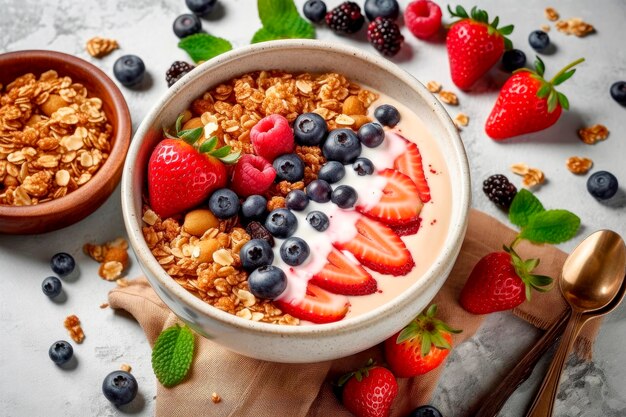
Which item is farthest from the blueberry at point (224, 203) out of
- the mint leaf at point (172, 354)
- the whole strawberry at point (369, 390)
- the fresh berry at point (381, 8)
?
the fresh berry at point (381, 8)

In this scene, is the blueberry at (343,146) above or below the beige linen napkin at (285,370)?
above

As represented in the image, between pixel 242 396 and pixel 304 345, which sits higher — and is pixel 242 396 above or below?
below

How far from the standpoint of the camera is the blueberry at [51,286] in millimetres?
1974

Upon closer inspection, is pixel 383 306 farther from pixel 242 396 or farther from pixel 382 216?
pixel 242 396

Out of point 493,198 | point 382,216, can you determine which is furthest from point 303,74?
point 493,198

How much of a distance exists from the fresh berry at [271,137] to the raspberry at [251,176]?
26 mm

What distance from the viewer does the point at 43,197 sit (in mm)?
2000

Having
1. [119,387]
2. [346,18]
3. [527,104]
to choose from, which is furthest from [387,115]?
[119,387]

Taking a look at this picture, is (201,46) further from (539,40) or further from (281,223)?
(539,40)

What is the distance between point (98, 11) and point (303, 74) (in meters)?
Result: 0.80

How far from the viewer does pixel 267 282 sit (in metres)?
1.54

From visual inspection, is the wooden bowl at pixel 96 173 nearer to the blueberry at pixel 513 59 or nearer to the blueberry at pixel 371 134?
the blueberry at pixel 371 134

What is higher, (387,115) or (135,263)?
(387,115)

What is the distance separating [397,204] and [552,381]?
553mm
